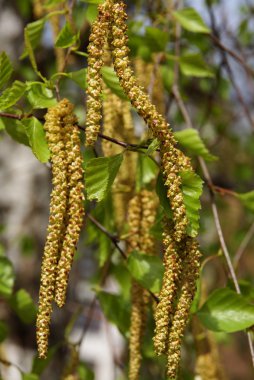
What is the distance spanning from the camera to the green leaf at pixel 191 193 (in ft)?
3.21

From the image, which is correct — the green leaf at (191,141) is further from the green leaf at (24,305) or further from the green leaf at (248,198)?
the green leaf at (24,305)

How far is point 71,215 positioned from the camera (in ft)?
3.16

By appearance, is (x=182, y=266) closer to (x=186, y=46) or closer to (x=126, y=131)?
(x=126, y=131)

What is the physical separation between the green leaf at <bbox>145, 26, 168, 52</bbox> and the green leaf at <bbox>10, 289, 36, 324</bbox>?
2.64 ft

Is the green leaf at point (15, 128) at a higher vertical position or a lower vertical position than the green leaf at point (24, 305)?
higher

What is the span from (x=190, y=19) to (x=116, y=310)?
89 cm

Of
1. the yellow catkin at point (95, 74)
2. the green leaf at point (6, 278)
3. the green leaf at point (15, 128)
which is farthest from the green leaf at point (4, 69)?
the green leaf at point (6, 278)

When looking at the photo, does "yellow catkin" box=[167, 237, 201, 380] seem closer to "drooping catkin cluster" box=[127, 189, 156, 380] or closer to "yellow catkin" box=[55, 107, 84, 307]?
"yellow catkin" box=[55, 107, 84, 307]

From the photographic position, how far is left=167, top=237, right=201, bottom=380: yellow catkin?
36.7 inches

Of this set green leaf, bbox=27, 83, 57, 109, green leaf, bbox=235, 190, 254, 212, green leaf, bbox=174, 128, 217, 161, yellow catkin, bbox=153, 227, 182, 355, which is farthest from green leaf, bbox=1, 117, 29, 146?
green leaf, bbox=235, 190, 254, 212

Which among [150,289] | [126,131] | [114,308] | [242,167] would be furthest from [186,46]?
[150,289]

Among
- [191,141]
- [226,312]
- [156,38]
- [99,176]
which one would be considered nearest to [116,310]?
[226,312]

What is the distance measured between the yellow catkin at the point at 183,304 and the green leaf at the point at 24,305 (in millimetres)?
711

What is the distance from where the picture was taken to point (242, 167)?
3684 mm
